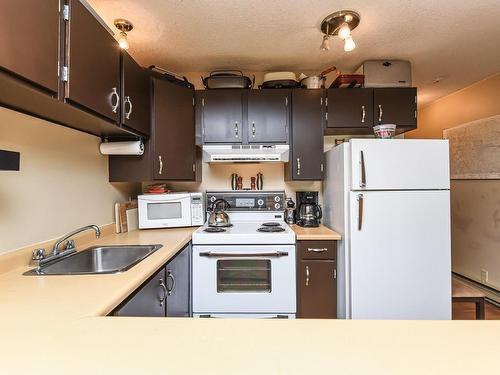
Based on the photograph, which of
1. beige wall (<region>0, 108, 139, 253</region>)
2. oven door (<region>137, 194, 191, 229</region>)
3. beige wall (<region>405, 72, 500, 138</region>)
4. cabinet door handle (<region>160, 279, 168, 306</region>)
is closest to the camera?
beige wall (<region>0, 108, 139, 253</region>)

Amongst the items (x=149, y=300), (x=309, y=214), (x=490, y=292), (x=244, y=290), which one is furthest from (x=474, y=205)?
(x=149, y=300)

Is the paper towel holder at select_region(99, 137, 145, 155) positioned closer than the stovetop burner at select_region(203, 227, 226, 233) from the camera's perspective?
Yes

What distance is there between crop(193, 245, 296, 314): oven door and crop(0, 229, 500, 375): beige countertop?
117cm

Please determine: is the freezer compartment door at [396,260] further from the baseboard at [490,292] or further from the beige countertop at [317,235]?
the baseboard at [490,292]

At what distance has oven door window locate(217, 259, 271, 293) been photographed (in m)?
2.04

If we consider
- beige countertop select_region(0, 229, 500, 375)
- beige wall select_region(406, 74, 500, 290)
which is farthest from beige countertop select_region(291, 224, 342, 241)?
beige wall select_region(406, 74, 500, 290)

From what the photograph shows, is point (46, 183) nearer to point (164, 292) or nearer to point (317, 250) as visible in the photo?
point (164, 292)

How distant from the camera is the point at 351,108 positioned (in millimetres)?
2393

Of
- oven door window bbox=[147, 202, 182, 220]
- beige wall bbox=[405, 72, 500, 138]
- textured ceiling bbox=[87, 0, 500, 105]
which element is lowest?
oven door window bbox=[147, 202, 182, 220]

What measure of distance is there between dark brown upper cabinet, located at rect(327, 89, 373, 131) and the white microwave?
1488mm

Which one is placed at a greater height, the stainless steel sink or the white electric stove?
the stainless steel sink

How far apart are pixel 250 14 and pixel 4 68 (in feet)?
4.79

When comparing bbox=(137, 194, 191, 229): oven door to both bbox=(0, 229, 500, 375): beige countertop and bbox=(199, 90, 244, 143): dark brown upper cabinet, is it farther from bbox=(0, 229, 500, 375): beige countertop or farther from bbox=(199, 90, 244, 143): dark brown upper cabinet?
bbox=(0, 229, 500, 375): beige countertop

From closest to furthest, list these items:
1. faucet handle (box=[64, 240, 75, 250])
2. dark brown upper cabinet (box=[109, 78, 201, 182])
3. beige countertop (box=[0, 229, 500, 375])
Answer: beige countertop (box=[0, 229, 500, 375]), faucet handle (box=[64, 240, 75, 250]), dark brown upper cabinet (box=[109, 78, 201, 182])
